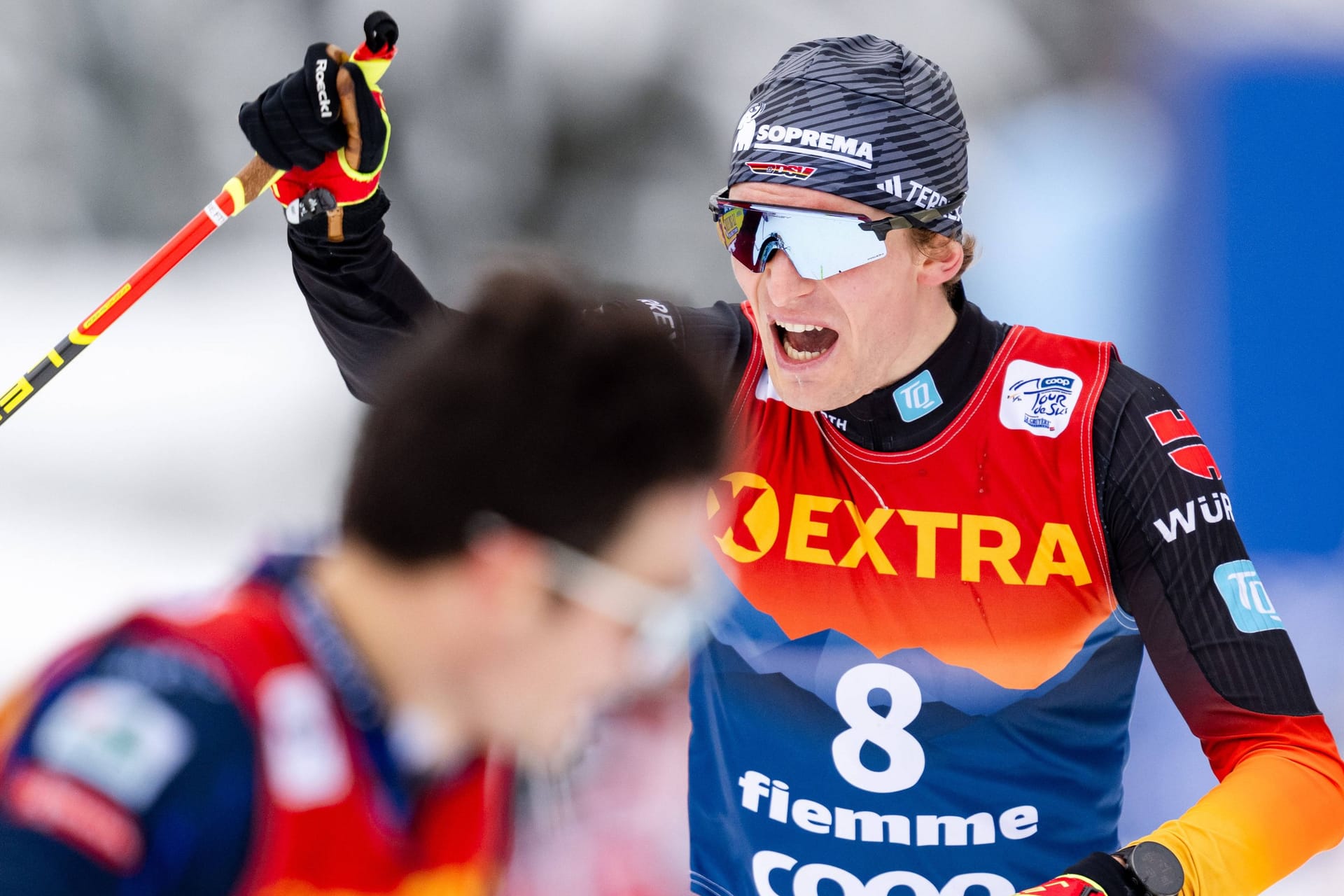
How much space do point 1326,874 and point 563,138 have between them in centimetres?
339

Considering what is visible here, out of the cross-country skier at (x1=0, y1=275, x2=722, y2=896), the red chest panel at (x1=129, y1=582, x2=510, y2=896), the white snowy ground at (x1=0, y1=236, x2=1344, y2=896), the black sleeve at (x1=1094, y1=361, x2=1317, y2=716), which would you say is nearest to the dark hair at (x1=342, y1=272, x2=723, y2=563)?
the cross-country skier at (x1=0, y1=275, x2=722, y2=896)

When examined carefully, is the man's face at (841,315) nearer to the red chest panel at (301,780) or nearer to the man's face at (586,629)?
the man's face at (586,629)

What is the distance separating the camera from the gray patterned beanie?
7.16 feet

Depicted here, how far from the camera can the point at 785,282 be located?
7.25ft

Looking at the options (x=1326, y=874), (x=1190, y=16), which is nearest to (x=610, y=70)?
(x=1190, y=16)

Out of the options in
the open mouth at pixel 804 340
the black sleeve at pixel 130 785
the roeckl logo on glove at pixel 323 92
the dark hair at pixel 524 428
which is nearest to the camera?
the black sleeve at pixel 130 785

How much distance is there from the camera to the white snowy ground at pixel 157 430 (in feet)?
14.3

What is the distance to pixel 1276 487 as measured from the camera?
160 inches

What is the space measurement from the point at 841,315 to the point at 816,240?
141 mm

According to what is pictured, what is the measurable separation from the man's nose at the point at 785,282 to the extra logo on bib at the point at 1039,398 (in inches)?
15.7

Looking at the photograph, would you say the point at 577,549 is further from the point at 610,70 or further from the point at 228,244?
the point at 228,244

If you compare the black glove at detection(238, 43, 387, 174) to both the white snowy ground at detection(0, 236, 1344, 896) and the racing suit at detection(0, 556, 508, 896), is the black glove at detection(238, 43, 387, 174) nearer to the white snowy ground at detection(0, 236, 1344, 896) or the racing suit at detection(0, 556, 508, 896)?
the racing suit at detection(0, 556, 508, 896)

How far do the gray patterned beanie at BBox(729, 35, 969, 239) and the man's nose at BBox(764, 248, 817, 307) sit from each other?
0.13 m

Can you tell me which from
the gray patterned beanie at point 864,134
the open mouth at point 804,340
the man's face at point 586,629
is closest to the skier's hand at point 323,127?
the gray patterned beanie at point 864,134
